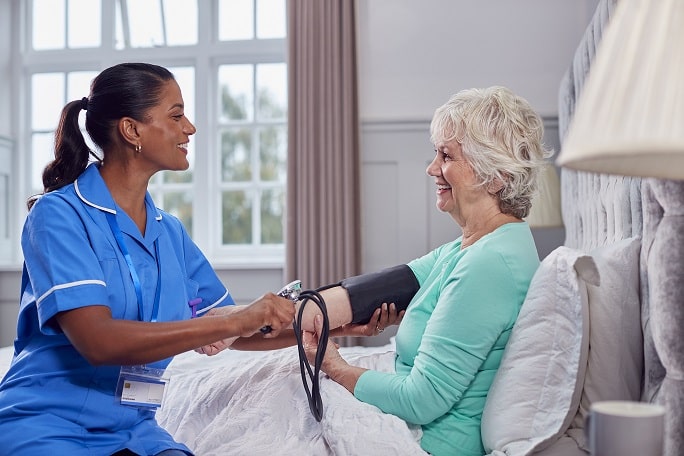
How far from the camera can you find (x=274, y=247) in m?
4.53

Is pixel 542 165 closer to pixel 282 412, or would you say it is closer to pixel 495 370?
pixel 495 370

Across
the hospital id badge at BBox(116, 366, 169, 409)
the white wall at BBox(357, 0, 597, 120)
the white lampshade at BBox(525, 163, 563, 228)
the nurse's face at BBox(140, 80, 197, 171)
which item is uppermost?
the white wall at BBox(357, 0, 597, 120)

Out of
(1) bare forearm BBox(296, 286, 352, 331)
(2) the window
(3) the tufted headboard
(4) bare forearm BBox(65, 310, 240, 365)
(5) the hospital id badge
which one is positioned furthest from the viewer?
(2) the window

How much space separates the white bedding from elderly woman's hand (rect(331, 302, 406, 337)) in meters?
0.13

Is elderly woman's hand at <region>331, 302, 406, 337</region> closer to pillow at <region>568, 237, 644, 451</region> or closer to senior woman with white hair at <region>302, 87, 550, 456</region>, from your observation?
senior woman with white hair at <region>302, 87, 550, 456</region>

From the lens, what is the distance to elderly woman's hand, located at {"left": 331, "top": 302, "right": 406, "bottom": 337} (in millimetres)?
1919

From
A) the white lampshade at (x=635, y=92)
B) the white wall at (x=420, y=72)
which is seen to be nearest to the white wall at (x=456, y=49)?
the white wall at (x=420, y=72)

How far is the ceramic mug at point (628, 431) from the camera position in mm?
862

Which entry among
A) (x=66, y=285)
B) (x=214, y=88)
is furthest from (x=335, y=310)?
(x=214, y=88)

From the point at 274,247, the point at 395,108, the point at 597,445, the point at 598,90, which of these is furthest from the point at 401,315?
the point at 274,247

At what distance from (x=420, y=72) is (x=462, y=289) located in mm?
2711

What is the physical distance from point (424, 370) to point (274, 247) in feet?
10.2

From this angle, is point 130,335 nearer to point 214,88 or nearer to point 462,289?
point 462,289

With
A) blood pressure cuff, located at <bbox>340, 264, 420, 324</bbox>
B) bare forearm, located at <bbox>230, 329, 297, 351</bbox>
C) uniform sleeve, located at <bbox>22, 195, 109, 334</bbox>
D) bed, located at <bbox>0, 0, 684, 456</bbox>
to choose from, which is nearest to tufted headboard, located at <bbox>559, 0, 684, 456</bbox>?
bed, located at <bbox>0, 0, 684, 456</bbox>
